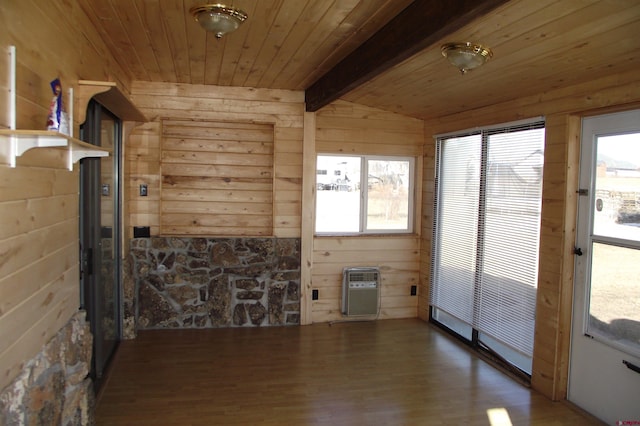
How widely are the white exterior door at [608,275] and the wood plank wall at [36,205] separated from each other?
324 centimetres

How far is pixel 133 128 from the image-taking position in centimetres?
440

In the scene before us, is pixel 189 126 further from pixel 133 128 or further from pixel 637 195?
pixel 637 195

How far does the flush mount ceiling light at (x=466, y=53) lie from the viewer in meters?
2.68

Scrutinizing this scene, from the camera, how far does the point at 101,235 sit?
3.38 meters

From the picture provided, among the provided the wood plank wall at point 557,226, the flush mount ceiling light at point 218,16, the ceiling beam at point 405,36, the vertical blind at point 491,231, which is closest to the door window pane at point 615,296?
the wood plank wall at point 557,226

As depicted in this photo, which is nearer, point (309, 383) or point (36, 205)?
point (36, 205)

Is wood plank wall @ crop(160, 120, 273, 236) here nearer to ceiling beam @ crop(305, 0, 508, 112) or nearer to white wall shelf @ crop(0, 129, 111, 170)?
ceiling beam @ crop(305, 0, 508, 112)

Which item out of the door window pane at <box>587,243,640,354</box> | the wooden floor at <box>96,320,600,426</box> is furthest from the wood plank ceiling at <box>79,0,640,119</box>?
the wooden floor at <box>96,320,600,426</box>

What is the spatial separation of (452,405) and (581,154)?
1.99 meters

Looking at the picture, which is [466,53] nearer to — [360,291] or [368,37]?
[368,37]

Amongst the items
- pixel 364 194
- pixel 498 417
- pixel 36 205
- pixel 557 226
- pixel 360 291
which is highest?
pixel 364 194

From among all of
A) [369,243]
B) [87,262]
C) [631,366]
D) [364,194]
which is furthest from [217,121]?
[631,366]

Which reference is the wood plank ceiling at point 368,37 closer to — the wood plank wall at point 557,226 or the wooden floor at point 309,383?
the wood plank wall at point 557,226

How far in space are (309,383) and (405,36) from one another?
255 cm
